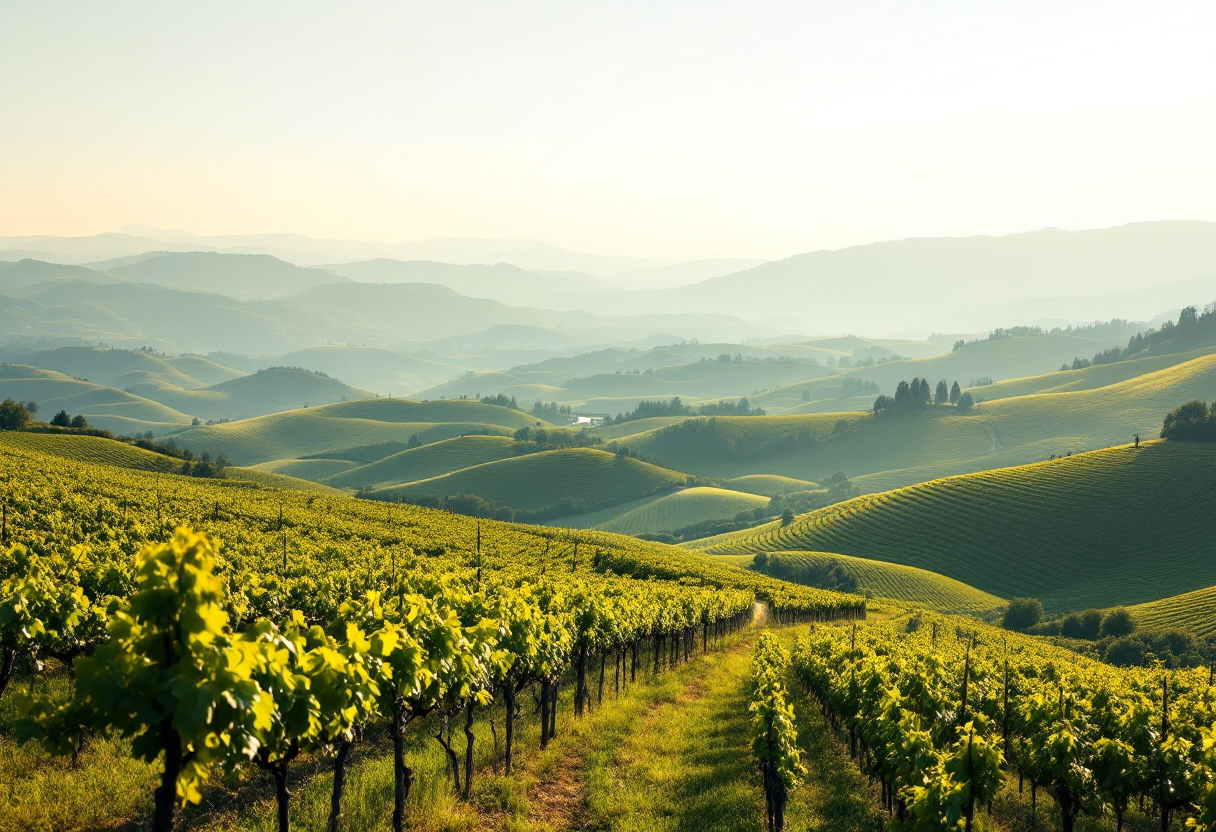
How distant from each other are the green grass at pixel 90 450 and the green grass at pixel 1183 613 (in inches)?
5931

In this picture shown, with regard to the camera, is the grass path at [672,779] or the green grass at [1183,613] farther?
the green grass at [1183,613]

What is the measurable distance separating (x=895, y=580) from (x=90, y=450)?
136182 mm

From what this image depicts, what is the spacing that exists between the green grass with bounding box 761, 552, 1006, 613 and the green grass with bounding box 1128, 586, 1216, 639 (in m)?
21.4

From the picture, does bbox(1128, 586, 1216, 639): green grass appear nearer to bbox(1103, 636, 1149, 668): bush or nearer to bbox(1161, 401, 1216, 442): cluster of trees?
bbox(1103, 636, 1149, 668): bush

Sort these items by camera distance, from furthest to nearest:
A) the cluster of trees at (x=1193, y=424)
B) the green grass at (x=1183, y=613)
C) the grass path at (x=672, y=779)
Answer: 1. the cluster of trees at (x=1193, y=424)
2. the green grass at (x=1183, y=613)
3. the grass path at (x=672, y=779)

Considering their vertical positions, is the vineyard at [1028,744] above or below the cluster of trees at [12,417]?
below

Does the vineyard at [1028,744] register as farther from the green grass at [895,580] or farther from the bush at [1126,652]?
the green grass at [895,580]

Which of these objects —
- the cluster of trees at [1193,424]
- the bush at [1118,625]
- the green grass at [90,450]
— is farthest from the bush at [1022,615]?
the green grass at [90,450]

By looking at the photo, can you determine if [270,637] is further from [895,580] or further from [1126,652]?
[895,580]

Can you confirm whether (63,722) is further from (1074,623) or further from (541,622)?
(1074,623)

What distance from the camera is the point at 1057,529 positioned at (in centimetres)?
15200

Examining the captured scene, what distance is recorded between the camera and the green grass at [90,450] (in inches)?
4500

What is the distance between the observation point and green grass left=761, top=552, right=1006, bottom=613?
411 ft

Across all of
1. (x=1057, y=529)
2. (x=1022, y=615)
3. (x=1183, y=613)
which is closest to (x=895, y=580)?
(x=1022, y=615)
